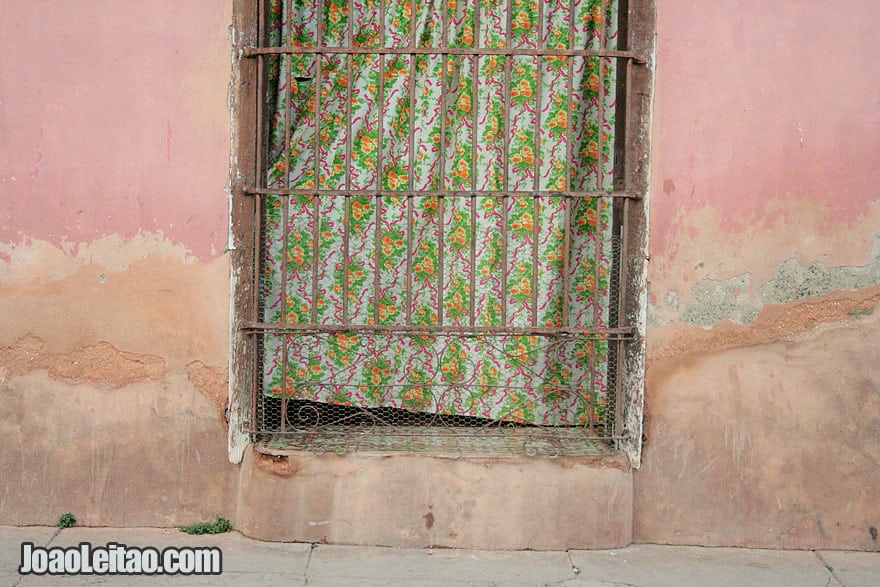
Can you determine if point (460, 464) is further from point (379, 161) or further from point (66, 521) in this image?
point (66, 521)

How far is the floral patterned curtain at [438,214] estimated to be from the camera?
371cm

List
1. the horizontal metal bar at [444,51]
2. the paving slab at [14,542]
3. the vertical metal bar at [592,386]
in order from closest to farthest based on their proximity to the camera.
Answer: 1. the paving slab at [14,542]
2. the horizontal metal bar at [444,51]
3. the vertical metal bar at [592,386]

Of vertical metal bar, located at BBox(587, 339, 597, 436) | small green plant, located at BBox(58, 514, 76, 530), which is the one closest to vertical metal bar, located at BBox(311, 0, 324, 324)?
vertical metal bar, located at BBox(587, 339, 597, 436)

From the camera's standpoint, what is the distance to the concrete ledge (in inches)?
140

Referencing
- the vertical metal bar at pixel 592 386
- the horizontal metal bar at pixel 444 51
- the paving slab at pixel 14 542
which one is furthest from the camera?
the vertical metal bar at pixel 592 386

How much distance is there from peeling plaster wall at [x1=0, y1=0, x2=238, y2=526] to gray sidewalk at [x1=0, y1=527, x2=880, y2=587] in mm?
140

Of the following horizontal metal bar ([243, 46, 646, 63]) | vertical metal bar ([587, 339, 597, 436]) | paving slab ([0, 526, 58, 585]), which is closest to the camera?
paving slab ([0, 526, 58, 585])

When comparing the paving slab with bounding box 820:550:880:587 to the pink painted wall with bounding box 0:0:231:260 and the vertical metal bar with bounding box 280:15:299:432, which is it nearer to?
the vertical metal bar with bounding box 280:15:299:432

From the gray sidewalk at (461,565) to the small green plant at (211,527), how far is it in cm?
3

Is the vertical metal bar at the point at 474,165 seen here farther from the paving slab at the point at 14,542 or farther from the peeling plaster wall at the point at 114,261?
the paving slab at the point at 14,542

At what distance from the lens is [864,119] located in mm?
3539

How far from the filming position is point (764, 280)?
141 inches

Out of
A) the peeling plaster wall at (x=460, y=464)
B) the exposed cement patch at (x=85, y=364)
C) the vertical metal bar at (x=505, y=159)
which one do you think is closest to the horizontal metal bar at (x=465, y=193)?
the vertical metal bar at (x=505, y=159)

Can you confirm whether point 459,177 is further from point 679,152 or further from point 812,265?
point 812,265
